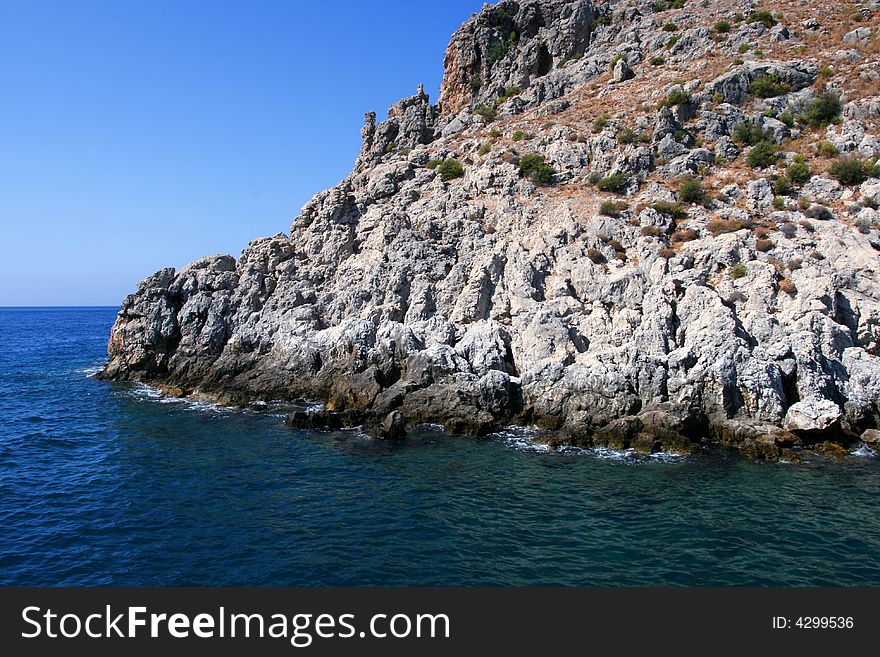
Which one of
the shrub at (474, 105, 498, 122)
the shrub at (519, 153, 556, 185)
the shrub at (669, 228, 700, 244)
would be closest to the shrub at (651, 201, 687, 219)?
the shrub at (669, 228, 700, 244)

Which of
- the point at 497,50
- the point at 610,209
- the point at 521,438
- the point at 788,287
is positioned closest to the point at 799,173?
the point at 788,287

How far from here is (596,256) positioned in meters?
40.1

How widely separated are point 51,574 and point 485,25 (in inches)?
2641

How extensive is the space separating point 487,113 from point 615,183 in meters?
20.5

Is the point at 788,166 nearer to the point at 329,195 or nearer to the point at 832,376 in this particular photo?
the point at 832,376

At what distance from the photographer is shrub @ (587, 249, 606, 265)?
1575 inches

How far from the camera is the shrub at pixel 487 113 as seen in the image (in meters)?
59.5

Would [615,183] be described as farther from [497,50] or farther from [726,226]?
[497,50]

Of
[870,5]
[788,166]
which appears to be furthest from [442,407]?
[870,5]

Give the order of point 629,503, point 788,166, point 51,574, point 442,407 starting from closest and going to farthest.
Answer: point 51,574, point 629,503, point 442,407, point 788,166

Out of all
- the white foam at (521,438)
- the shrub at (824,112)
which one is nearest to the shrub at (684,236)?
the shrub at (824,112)

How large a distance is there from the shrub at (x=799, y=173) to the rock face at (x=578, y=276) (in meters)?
0.66

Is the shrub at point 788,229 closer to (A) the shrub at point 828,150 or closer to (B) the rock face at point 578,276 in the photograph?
(B) the rock face at point 578,276

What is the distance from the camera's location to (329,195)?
2046 inches
